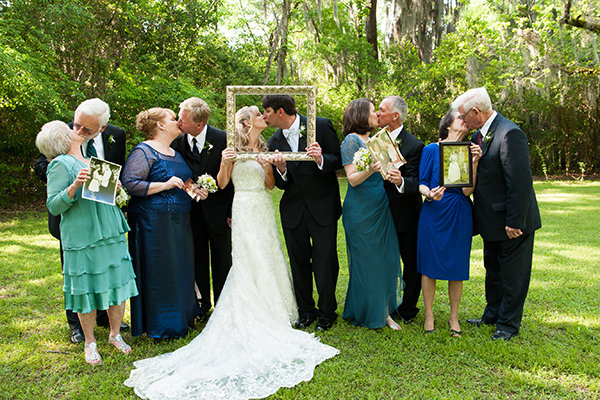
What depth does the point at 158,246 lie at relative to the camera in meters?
4.34

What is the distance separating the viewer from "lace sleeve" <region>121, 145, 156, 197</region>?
13.8 ft

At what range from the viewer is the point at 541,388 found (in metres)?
3.48

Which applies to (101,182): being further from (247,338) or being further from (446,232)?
(446,232)

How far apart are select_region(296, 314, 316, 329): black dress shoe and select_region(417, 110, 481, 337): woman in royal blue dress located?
1271 millimetres

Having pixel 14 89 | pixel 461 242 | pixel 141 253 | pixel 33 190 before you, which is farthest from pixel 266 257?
pixel 33 190

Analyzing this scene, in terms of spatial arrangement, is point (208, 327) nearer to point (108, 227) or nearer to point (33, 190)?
point (108, 227)

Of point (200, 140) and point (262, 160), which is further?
point (200, 140)

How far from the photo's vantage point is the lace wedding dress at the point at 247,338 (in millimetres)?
3529

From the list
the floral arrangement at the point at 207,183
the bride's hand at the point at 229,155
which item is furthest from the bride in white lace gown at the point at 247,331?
the floral arrangement at the point at 207,183

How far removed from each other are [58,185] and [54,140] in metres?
0.40

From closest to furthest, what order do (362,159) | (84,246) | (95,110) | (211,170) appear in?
(84,246) → (95,110) → (362,159) → (211,170)

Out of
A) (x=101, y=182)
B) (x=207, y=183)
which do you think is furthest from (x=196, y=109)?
(x=101, y=182)

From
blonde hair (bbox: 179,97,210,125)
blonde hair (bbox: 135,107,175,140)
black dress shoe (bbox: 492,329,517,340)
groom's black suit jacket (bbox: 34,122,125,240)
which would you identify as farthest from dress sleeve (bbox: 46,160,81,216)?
black dress shoe (bbox: 492,329,517,340)

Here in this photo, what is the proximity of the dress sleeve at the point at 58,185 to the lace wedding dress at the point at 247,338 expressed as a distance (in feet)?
4.85
